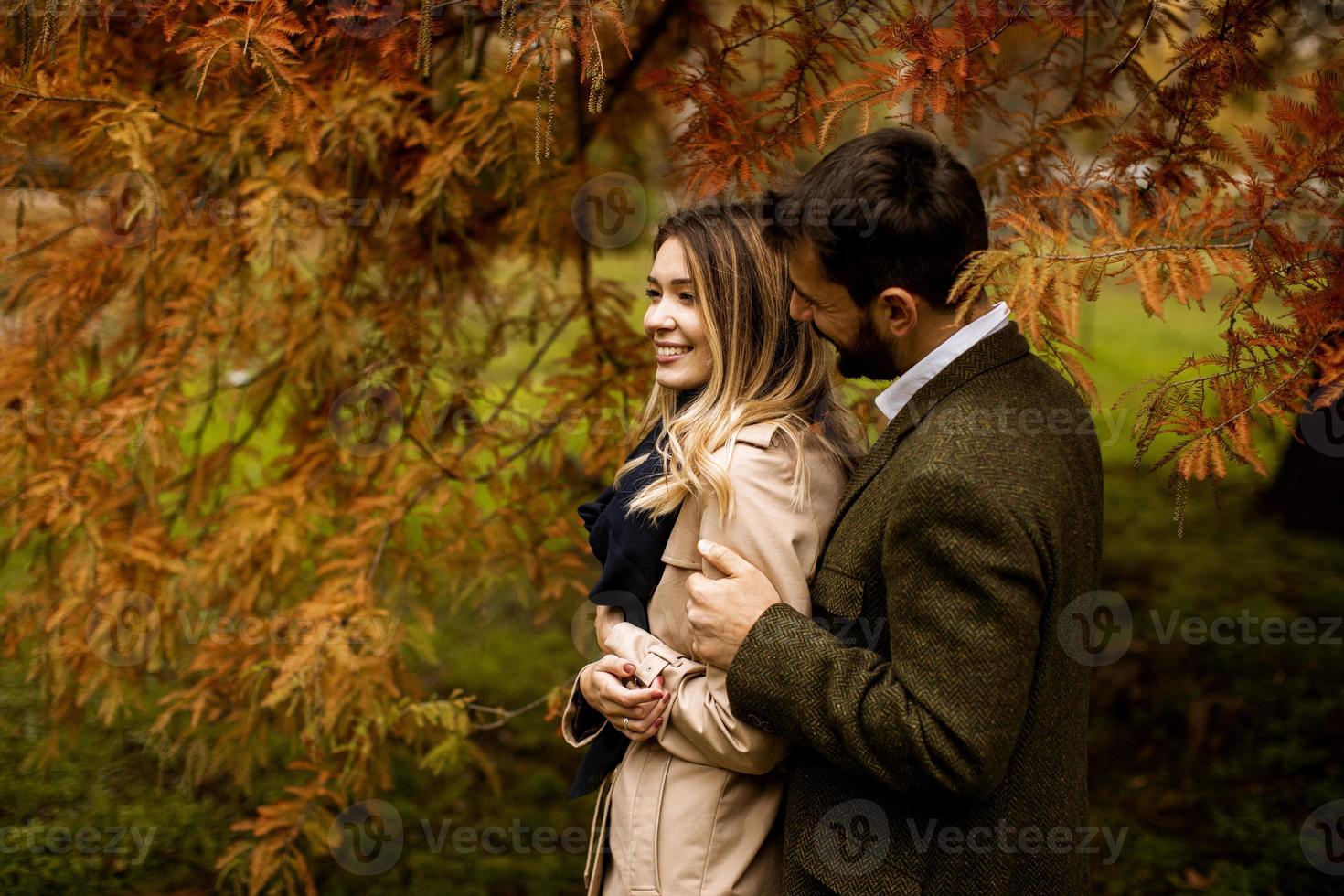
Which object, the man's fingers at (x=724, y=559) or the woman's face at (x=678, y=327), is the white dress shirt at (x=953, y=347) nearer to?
the man's fingers at (x=724, y=559)

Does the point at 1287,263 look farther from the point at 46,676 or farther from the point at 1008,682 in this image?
the point at 46,676

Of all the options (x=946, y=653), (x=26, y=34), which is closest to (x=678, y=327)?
(x=946, y=653)

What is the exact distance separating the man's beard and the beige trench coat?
0.24 metres

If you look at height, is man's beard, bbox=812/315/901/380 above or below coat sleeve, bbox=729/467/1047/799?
above

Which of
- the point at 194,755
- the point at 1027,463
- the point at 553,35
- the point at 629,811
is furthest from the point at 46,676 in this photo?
the point at 1027,463

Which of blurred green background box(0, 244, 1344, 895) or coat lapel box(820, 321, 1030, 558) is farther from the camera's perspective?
blurred green background box(0, 244, 1344, 895)

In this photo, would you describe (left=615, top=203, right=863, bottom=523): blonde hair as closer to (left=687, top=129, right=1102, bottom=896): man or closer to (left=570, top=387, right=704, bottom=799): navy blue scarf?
(left=570, top=387, right=704, bottom=799): navy blue scarf

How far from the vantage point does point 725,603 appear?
176cm

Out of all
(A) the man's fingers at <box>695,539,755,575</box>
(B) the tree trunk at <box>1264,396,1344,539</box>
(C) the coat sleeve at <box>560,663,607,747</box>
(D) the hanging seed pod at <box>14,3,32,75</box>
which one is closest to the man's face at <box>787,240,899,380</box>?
(A) the man's fingers at <box>695,539,755,575</box>

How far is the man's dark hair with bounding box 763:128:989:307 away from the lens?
63.9 inches

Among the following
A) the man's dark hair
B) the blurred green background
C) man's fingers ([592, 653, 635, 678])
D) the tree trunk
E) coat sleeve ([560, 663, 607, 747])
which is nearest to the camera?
the man's dark hair

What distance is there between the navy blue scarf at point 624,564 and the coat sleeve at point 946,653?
58 cm

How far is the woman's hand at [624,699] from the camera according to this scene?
6.30 ft

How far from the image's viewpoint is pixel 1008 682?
150 cm
